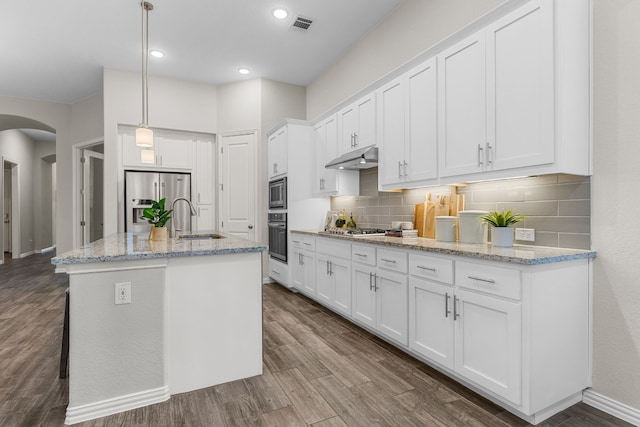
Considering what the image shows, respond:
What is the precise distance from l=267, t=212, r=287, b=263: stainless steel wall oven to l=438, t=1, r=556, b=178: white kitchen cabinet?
2.64m

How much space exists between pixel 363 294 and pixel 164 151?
4070 mm

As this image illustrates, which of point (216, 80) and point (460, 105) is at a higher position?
point (216, 80)

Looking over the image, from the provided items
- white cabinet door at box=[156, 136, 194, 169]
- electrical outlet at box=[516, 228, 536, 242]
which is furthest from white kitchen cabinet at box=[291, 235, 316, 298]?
white cabinet door at box=[156, 136, 194, 169]

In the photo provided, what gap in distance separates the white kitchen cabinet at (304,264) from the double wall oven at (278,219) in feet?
0.83

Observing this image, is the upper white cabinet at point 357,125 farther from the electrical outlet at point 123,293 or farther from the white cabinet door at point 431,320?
the electrical outlet at point 123,293

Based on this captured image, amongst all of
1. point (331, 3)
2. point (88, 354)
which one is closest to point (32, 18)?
point (331, 3)

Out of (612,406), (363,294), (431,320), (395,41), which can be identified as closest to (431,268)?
(431,320)

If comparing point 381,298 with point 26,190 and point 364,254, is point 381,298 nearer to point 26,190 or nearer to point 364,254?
point 364,254

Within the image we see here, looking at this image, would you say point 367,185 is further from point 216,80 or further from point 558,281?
point 216,80

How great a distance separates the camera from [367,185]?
405 centimetres

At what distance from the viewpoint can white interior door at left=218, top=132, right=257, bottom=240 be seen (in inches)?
210

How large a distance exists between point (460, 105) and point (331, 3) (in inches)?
77.2

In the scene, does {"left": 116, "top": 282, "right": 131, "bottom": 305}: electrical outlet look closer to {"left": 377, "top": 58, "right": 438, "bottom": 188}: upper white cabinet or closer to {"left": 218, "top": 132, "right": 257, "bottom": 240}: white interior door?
{"left": 377, "top": 58, "right": 438, "bottom": 188}: upper white cabinet

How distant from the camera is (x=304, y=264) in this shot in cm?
425
